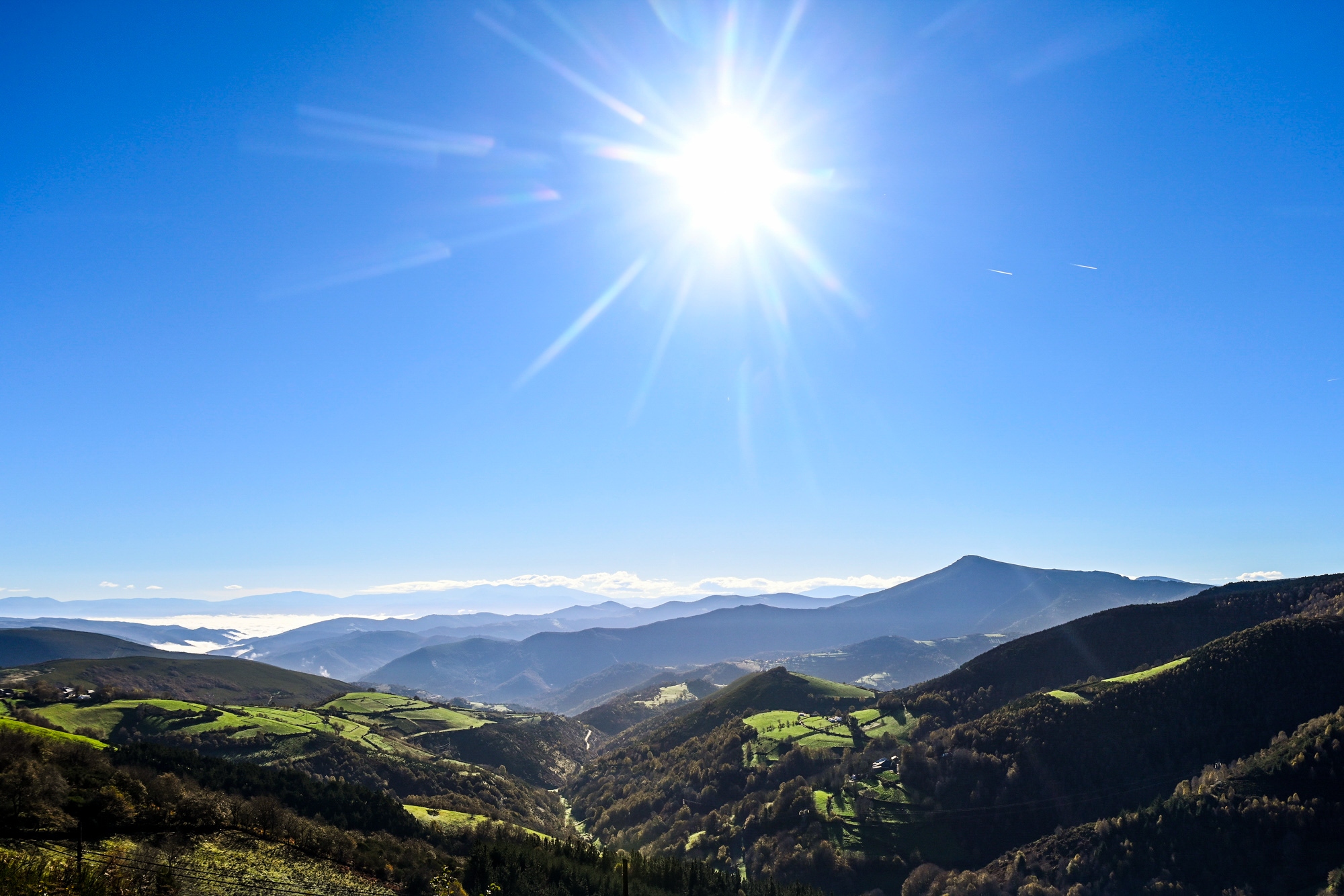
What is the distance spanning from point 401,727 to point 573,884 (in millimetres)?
136952

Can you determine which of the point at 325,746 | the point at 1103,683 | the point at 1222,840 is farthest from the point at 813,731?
the point at 325,746

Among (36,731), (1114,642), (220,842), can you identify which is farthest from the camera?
(1114,642)

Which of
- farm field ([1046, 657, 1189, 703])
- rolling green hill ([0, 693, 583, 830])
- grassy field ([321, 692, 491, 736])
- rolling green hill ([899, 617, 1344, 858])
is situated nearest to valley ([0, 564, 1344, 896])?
rolling green hill ([899, 617, 1344, 858])

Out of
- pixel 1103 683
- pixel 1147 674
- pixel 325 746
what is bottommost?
pixel 325 746

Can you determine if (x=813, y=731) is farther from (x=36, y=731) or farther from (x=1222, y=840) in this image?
(x=36, y=731)

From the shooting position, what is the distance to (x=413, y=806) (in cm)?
8156

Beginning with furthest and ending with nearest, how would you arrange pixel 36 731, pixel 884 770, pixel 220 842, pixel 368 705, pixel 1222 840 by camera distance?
1. pixel 368 705
2. pixel 884 770
3. pixel 1222 840
4. pixel 36 731
5. pixel 220 842

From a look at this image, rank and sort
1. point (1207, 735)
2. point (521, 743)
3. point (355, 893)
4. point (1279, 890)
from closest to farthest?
point (355, 893), point (1279, 890), point (1207, 735), point (521, 743)

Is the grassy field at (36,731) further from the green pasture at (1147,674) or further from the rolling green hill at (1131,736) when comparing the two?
the green pasture at (1147,674)

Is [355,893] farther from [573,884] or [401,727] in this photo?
[401,727]

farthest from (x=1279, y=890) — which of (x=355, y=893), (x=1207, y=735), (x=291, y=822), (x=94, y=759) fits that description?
(x=94, y=759)

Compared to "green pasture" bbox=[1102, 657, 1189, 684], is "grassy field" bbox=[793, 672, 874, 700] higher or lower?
lower

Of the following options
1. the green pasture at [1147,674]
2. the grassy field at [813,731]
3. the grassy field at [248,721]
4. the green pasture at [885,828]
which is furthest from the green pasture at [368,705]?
the green pasture at [1147,674]

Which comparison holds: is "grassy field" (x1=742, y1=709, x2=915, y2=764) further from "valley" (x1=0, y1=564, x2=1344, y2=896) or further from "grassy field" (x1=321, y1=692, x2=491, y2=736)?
"grassy field" (x1=321, y1=692, x2=491, y2=736)
